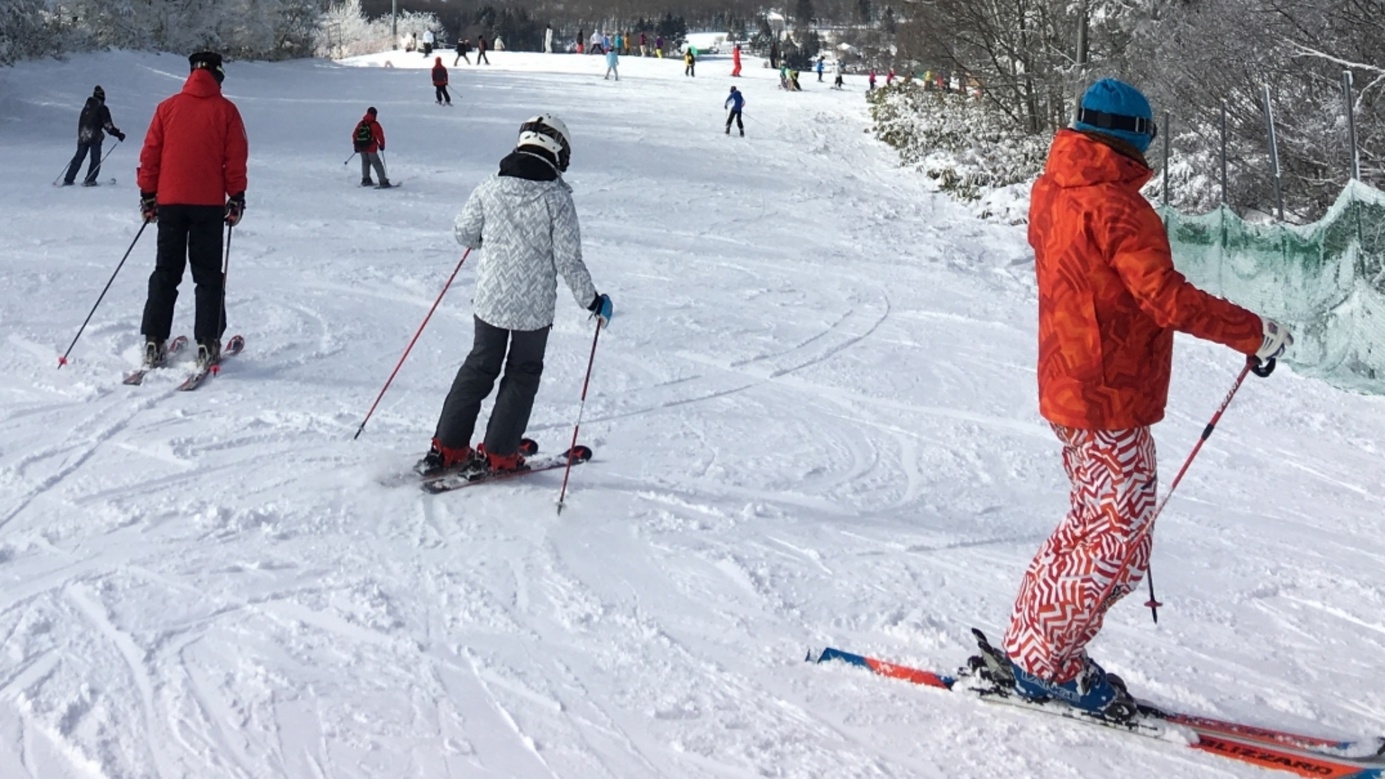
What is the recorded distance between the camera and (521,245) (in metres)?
4.78

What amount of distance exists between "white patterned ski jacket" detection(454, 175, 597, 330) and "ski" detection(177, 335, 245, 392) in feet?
8.19

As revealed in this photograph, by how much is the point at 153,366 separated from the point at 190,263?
699 millimetres

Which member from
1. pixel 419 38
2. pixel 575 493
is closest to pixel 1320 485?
pixel 575 493

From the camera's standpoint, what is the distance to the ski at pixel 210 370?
6.38 metres

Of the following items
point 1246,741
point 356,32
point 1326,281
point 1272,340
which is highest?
point 356,32

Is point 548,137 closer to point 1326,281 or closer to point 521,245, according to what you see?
point 521,245

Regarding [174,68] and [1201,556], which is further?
[174,68]

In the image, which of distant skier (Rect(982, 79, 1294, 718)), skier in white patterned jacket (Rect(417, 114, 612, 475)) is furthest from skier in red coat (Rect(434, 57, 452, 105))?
distant skier (Rect(982, 79, 1294, 718))

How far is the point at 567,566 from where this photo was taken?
14.1 ft

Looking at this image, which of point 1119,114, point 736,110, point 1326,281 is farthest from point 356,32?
point 1119,114

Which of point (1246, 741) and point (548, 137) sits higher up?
point (548, 137)

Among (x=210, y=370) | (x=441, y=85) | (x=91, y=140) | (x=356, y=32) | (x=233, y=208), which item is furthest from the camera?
(x=356, y=32)

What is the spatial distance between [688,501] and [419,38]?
2444 inches

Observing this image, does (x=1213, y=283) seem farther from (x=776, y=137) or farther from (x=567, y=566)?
(x=776, y=137)
